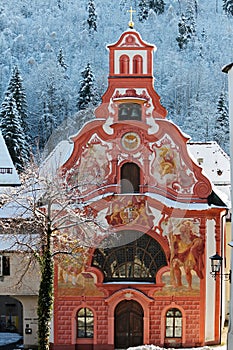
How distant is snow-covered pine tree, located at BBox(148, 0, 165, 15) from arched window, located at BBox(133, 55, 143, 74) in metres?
73.9

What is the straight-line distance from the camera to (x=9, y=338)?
29.1 m

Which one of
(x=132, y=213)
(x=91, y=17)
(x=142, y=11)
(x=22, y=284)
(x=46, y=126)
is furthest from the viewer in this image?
(x=142, y=11)

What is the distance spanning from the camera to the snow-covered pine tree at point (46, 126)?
6803cm

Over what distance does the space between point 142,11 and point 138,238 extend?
7587 cm

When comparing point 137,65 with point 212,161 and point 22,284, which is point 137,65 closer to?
point 22,284

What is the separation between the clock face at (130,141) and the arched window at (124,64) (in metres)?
2.28

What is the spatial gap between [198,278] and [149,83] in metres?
7.17

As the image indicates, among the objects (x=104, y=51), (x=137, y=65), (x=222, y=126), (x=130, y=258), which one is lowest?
(x=130, y=258)

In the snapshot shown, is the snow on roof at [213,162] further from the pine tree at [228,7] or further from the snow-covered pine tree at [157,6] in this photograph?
the pine tree at [228,7]

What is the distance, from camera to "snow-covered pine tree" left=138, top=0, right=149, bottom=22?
97188mm

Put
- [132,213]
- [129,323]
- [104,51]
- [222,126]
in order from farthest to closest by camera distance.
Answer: [104,51] → [222,126] → [129,323] → [132,213]

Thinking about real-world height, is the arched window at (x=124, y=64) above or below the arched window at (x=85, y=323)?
above

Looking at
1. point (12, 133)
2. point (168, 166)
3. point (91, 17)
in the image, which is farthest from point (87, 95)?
point (168, 166)

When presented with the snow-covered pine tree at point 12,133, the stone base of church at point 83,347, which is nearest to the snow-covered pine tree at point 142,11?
the snow-covered pine tree at point 12,133
